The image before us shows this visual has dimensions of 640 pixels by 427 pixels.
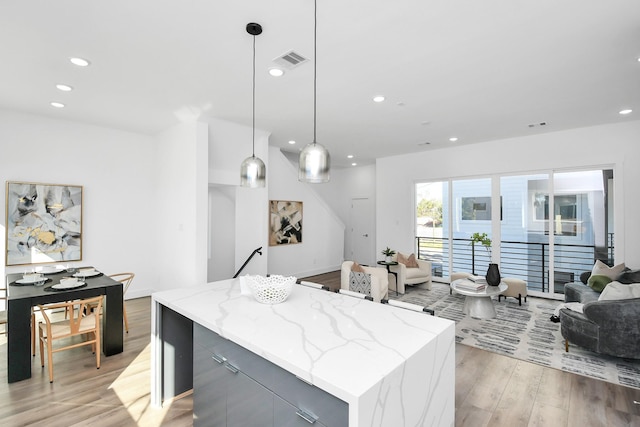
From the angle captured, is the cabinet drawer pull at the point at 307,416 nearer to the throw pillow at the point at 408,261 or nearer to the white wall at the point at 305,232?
the throw pillow at the point at 408,261

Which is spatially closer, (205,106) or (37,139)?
(205,106)

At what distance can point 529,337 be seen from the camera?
3.77 metres

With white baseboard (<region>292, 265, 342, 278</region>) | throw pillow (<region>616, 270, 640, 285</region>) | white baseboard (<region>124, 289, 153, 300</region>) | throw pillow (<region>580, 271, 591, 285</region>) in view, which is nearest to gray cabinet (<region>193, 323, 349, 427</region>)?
white baseboard (<region>124, 289, 153, 300</region>)

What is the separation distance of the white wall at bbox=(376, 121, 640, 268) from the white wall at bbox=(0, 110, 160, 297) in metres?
4.98

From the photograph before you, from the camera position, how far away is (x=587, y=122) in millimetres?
4785

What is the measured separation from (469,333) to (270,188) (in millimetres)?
4291

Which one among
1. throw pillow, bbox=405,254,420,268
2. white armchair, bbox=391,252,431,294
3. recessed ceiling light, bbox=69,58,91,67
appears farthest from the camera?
throw pillow, bbox=405,254,420,268

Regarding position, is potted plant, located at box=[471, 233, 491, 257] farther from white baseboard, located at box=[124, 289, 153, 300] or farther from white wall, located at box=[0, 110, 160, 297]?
white baseboard, located at box=[124, 289, 153, 300]

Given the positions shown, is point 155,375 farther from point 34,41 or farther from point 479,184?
point 479,184

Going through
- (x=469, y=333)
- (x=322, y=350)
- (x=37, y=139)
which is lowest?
(x=469, y=333)

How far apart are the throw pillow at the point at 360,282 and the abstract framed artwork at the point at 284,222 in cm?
223

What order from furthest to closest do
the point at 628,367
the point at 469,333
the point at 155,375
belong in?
the point at 469,333, the point at 628,367, the point at 155,375

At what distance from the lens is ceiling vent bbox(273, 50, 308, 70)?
2794 mm

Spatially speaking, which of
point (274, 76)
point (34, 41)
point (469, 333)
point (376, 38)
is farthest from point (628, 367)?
point (34, 41)
